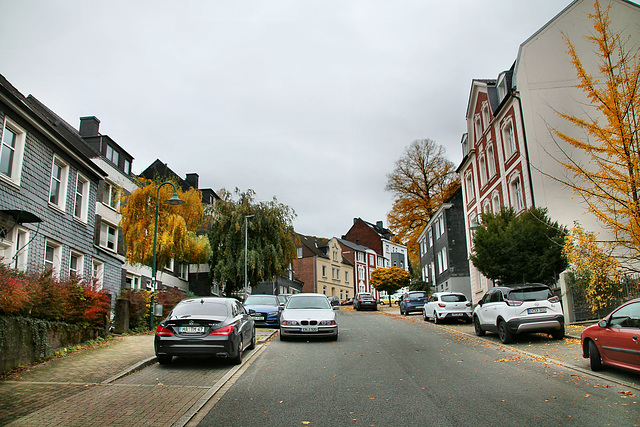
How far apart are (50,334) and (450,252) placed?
112 ft

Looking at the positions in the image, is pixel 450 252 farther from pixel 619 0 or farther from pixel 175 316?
pixel 175 316

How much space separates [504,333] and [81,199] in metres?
16.8

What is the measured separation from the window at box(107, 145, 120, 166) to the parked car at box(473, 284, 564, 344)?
26290 mm

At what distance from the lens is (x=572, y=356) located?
11.6 meters

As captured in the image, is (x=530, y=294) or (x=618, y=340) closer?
(x=618, y=340)

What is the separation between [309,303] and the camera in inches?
694

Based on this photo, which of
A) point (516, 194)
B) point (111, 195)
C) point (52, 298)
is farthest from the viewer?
point (111, 195)

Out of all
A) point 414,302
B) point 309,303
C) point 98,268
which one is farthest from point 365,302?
point 309,303

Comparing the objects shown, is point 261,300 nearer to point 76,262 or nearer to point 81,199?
point 76,262

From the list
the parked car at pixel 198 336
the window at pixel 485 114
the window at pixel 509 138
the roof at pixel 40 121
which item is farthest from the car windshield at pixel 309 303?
the window at pixel 485 114

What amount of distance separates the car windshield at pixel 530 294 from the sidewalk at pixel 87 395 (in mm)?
8461

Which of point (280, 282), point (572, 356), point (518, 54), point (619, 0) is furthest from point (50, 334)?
point (280, 282)

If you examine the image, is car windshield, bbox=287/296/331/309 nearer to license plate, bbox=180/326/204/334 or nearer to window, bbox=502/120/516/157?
license plate, bbox=180/326/204/334

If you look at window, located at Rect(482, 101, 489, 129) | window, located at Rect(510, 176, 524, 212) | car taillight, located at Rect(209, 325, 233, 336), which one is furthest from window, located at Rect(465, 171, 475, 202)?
car taillight, located at Rect(209, 325, 233, 336)
